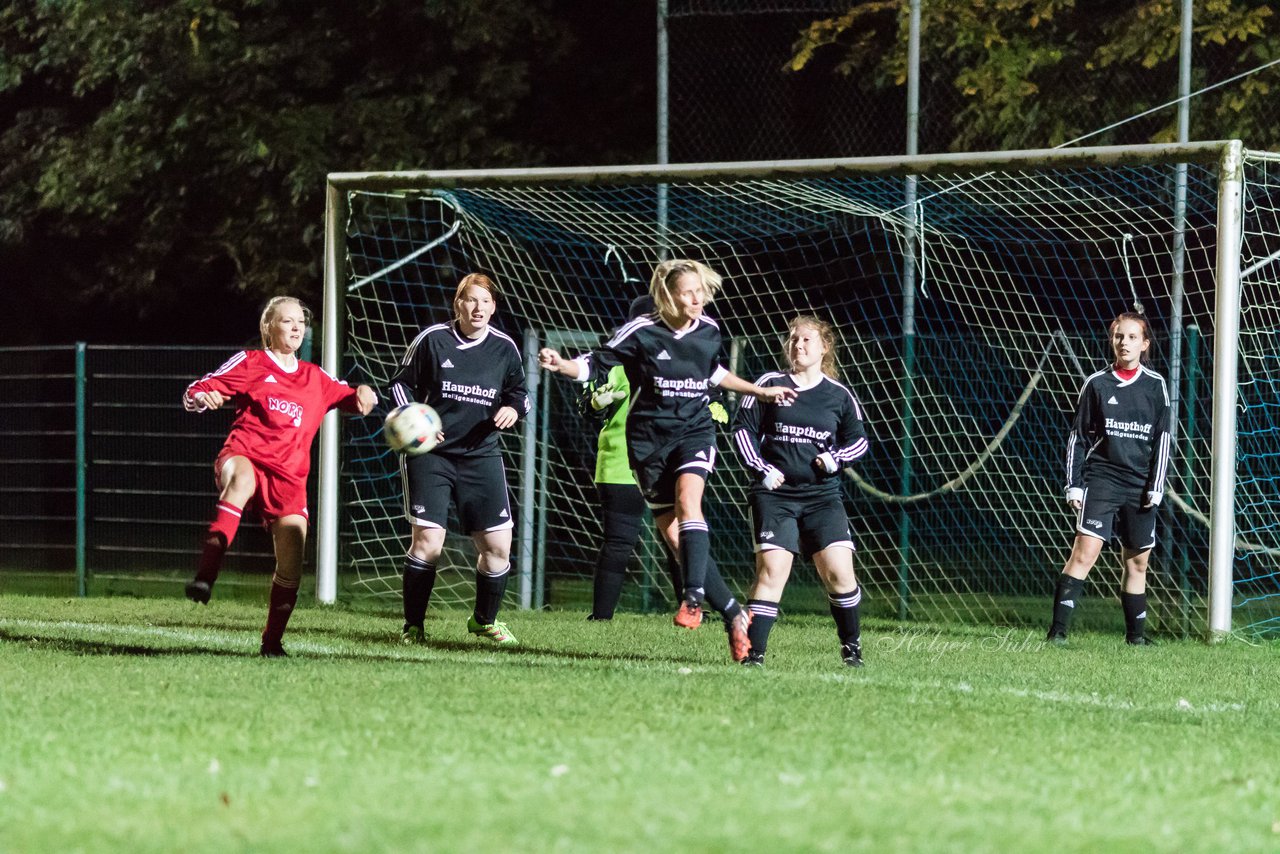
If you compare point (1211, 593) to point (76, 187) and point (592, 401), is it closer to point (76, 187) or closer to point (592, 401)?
point (592, 401)

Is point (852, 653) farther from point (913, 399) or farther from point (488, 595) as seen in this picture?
point (913, 399)

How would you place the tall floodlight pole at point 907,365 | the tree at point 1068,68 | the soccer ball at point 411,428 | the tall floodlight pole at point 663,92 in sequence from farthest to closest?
the tree at point 1068,68
the tall floodlight pole at point 663,92
the tall floodlight pole at point 907,365
the soccer ball at point 411,428

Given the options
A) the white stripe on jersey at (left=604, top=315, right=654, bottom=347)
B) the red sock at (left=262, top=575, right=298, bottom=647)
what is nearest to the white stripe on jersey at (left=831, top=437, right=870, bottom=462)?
the white stripe on jersey at (left=604, top=315, right=654, bottom=347)

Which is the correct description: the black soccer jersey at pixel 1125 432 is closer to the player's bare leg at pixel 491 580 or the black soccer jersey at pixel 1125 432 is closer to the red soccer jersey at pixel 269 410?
the player's bare leg at pixel 491 580

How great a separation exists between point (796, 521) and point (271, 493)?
234 centimetres

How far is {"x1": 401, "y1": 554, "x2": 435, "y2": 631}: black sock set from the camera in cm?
911

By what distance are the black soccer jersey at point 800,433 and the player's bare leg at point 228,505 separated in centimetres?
219

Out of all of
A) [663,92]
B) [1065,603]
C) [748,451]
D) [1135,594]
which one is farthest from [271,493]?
[663,92]

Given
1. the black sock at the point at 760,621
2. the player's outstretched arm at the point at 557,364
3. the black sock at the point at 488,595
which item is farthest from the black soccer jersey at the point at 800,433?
the black sock at the point at 488,595

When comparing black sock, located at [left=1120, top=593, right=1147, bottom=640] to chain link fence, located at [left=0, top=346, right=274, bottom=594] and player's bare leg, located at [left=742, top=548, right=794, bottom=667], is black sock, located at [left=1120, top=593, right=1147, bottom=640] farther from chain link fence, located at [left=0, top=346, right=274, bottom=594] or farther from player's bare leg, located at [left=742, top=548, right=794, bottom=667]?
chain link fence, located at [left=0, top=346, right=274, bottom=594]

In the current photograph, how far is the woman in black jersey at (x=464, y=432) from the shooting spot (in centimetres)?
898

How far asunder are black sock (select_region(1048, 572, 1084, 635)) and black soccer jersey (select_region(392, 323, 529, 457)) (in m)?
3.24

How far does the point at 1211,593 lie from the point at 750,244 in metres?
6.15

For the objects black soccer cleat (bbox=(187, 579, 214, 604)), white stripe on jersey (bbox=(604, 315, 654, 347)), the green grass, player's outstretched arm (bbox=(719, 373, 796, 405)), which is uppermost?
white stripe on jersey (bbox=(604, 315, 654, 347))
